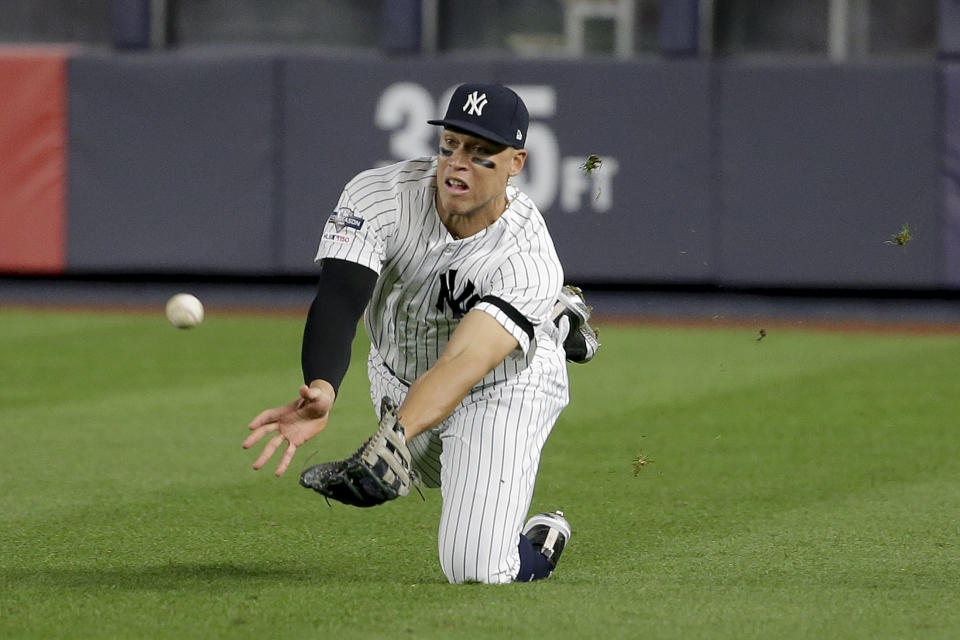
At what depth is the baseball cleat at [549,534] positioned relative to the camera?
4715mm

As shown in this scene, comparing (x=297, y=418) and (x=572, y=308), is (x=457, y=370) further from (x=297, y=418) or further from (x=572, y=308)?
(x=572, y=308)

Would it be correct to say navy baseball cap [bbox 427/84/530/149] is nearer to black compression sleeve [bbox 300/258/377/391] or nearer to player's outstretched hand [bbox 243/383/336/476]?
black compression sleeve [bbox 300/258/377/391]

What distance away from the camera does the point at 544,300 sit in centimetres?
451

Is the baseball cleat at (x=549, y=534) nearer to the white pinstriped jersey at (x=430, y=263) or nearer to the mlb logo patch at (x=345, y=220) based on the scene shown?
the white pinstriped jersey at (x=430, y=263)

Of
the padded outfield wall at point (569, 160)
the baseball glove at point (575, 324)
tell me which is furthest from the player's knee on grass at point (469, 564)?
the padded outfield wall at point (569, 160)

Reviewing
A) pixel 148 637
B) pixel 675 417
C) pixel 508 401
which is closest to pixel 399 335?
pixel 508 401

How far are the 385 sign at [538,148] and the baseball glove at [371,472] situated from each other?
850 cm

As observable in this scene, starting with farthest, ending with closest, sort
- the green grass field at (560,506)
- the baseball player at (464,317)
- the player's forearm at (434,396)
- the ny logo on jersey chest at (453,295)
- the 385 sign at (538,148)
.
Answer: the 385 sign at (538,148)
the ny logo on jersey chest at (453,295)
the baseball player at (464,317)
the player's forearm at (434,396)
the green grass field at (560,506)

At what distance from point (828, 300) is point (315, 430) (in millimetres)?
9206

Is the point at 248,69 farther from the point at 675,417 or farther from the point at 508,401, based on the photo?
the point at 508,401

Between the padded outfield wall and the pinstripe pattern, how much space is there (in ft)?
25.0

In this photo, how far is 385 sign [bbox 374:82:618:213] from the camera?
41.0 ft

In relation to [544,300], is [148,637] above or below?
below

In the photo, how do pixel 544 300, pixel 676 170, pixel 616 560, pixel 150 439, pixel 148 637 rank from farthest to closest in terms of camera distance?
pixel 676 170, pixel 150 439, pixel 616 560, pixel 544 300, pixel 148 637
